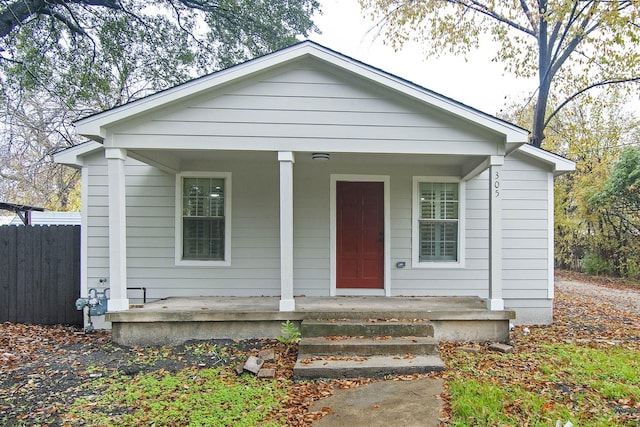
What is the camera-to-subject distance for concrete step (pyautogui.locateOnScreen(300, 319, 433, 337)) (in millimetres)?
4559

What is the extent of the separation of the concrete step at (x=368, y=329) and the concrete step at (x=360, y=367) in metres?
0.46

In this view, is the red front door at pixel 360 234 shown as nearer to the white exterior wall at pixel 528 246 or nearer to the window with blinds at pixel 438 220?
the window with blinds at pixel 438 220

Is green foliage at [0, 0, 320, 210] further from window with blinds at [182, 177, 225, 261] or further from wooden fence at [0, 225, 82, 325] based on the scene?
window with blinds at [182, 177, 225, 261]

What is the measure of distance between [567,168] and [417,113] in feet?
9.43

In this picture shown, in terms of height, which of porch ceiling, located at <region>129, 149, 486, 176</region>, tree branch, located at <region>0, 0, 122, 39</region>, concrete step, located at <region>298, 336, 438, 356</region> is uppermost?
tree branch, located at <region>0, 0, 122, 39</region>

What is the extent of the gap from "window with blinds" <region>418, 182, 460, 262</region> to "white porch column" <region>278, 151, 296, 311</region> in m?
2.53

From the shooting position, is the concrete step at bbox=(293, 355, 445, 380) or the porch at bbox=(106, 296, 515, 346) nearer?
the concrete step at bbox=(293, 355, 445, 380)

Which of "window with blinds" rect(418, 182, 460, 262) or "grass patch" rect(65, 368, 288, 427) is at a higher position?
"window with blinds" rect(418, 182, 460, 262)

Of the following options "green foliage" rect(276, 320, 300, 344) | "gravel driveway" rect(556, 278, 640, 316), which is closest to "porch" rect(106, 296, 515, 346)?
"green foliage" rect(276, 320, 300, 344)

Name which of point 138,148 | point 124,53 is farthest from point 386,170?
point 124,53

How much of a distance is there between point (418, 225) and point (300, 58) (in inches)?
131

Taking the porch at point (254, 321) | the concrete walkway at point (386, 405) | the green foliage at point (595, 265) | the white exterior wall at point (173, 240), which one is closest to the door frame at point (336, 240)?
the white exterior wall at point (173, 240)

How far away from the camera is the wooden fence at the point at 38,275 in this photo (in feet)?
20.3

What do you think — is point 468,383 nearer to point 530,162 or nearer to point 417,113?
point 417,113
